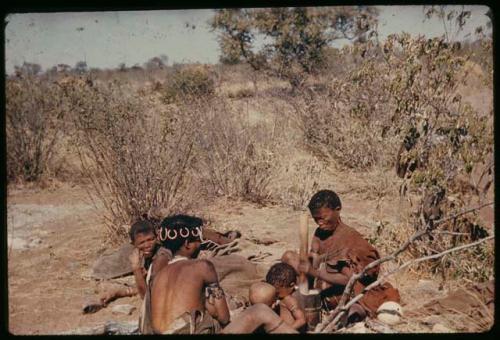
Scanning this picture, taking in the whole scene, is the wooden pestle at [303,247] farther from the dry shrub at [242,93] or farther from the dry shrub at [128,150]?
the dry shrub at [242,93]

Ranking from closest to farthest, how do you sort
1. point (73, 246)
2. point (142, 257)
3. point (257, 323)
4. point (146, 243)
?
point (257, 323), point (142, 257), point (146, 243), point (73, 246)

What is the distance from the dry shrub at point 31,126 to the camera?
5480 mm

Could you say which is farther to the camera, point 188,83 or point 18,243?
point 188,83

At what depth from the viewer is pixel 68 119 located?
6512 millimetres

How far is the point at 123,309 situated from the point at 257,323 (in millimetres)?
1322

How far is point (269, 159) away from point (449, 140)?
116 inches

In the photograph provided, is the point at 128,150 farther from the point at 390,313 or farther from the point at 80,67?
the point at 390,313

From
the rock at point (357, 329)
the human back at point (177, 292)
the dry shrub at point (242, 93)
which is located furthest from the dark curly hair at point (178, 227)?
the dry shrub at point (242, 93)

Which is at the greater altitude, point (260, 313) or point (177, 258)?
point (177, 258)

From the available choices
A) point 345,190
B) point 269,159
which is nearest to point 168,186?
point 269,159

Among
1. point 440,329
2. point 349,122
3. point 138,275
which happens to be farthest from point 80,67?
point 349,122

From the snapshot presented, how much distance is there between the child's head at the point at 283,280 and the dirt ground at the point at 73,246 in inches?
33.7

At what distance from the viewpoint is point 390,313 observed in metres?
4.07

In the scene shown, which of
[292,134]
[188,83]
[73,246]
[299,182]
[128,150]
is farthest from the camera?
[292,134]
